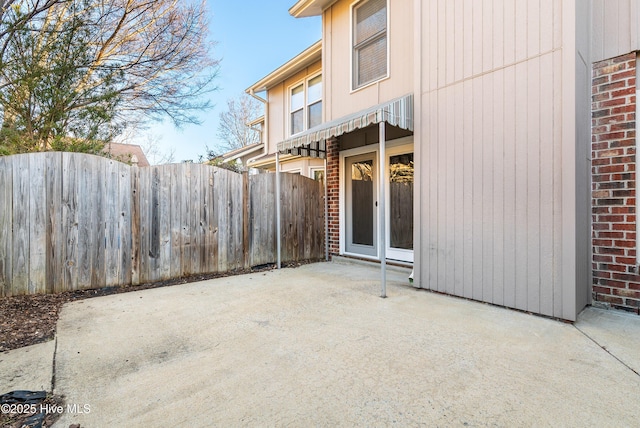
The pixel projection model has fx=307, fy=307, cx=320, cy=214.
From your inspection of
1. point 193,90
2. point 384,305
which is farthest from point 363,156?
point 193,90

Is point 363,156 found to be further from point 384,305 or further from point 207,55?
point 207,55

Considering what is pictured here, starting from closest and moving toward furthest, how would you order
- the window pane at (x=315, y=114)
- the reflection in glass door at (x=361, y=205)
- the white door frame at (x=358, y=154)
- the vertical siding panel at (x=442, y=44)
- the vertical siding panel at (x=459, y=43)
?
the vertical siding panel at (x=459, y=43) → the vertical siding panel at (x=442, y=44) → the white door frame at (x=358, y=154) → the reflection in glass door at (x=361, y=205) → the window pane at (x=315, y=114)

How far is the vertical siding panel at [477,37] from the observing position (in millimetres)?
3531

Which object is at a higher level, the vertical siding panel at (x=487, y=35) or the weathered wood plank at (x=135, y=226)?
the vertical siding panel at (x=487, y=35)

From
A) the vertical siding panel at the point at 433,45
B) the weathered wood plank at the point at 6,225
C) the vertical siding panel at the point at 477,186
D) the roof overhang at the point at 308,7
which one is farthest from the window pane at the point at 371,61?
the weathered wood plank at the point at 6,225

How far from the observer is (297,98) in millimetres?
8648

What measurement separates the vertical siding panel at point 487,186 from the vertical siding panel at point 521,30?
1.04ft

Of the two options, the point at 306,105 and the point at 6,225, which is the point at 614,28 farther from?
the point at 6,225

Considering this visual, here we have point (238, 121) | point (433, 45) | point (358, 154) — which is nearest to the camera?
point (433, 45)

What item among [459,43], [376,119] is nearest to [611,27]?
[459,43]

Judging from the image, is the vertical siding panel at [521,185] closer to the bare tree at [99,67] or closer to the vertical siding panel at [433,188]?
the vertical siding panel at [433,188]

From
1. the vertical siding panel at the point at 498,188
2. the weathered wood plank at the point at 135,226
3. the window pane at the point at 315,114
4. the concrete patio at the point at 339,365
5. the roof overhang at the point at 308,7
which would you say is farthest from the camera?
the window pane at the point at 315,114

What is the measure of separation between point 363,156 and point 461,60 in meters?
2.59

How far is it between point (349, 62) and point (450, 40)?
7.90 feet
